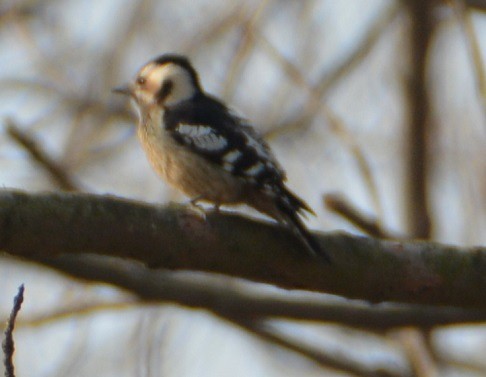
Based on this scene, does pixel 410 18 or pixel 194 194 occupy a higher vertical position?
pixel 410 18

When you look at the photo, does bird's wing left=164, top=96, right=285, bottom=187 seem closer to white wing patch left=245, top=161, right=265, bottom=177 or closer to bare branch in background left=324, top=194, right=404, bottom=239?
white wing patch left=245, top=161, right=265, bottom=177

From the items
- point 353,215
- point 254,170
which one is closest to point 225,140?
point 254,170

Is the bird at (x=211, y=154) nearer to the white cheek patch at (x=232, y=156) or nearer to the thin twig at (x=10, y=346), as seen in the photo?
the white cheek patch at (x=232, y=156)

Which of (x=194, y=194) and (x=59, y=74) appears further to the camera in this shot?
(x=59, y=74)

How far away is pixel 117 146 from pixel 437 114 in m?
2.43

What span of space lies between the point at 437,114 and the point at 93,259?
Result: 128 inches

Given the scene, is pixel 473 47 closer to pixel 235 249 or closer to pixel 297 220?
pixel 297 220

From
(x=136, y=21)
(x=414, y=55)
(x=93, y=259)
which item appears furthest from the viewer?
(x=136, y=21)

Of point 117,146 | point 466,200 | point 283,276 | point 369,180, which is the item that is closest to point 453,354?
point 466,200

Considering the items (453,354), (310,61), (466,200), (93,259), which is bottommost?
(93,259)

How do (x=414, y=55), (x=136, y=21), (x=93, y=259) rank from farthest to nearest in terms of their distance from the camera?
(x=136, y=21) → (x=414, y=55) → (x=93, y=259)

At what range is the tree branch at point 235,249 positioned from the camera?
3812 mm

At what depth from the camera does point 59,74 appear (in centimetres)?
849

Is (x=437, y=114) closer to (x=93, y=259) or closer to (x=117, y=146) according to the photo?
(x=117, y=146)
